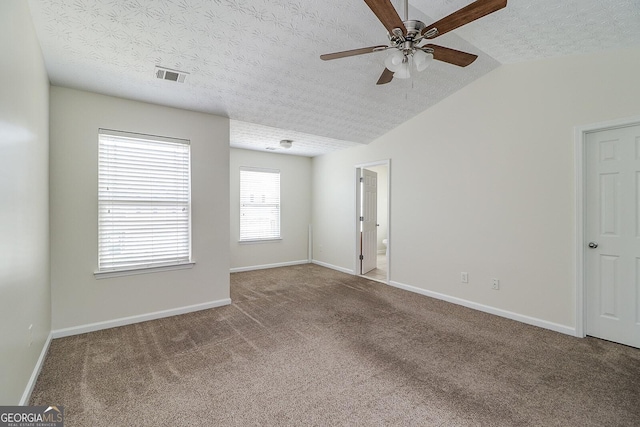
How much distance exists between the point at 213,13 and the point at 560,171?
11.7 feet

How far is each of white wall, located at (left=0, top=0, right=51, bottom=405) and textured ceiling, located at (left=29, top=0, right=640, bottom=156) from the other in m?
0.37

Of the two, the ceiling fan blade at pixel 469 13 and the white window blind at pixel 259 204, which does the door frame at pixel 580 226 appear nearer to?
the ceiling fan blade at pixel 469 13

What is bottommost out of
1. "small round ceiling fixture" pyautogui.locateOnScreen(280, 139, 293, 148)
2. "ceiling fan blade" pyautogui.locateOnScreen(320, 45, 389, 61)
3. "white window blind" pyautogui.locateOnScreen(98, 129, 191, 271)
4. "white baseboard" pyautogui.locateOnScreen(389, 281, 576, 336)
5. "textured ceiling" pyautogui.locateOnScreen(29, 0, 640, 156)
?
"white baseboard" pyautogui.locateOnScreen(389, 281, 576, 336)

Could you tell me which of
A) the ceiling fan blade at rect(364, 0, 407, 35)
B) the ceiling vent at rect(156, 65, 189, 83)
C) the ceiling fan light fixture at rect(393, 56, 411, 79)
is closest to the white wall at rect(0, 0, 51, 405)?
the ceiling vent at rect(156, 65, 189, 83)

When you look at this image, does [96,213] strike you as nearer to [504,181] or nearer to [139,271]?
[139,271]

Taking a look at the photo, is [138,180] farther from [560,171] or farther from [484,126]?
[560,171]

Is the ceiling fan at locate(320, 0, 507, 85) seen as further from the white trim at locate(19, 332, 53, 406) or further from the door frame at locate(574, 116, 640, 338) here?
the white trim at locate(19, 332, 53, 406)

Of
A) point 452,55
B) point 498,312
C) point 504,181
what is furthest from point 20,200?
point 498,312

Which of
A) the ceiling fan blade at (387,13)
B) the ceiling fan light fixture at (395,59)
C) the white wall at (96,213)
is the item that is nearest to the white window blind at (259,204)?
the white wall at (96,213)

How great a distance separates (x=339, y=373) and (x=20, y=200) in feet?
→ 8.09

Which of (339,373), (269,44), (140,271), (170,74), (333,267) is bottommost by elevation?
(339,373)

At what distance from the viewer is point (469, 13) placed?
1669 mm

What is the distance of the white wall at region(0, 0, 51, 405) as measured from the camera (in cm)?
149

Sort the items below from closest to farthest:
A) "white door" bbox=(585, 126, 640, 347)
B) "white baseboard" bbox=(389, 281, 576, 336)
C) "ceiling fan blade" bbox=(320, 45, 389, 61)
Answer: "ceiling fan blade" bbox=(320, 45, 389, 61)
"white door" bbox=(585, 126, 640, 347)
"white baseboard" bbox=(389, 281, 576, 336)
